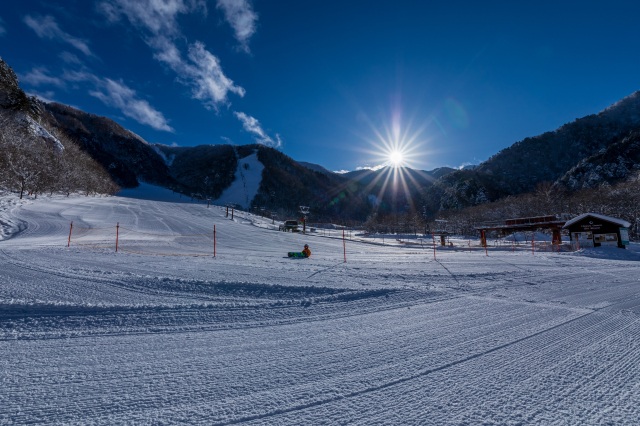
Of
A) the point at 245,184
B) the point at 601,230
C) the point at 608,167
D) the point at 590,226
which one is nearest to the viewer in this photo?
the point at 601,230

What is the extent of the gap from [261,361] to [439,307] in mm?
3259

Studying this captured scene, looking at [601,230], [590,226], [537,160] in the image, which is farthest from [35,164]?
[537,160]

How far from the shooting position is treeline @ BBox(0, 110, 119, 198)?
40.4 m

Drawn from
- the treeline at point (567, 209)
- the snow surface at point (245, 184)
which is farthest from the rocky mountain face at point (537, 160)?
the snow surface at point (245, 184)

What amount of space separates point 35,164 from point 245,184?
333 ft

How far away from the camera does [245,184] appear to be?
148125mm

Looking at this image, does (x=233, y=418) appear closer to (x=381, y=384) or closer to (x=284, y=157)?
(x=381, y=384)

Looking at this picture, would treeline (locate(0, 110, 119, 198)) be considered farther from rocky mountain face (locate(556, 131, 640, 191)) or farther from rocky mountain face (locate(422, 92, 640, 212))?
rocky mountain face (locate(556, 131, 640, 191))

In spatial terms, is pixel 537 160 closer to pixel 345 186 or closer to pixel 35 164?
pixel 345 186

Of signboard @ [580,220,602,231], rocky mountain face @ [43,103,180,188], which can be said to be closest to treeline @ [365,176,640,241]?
signboard @ [580,220,602,231]

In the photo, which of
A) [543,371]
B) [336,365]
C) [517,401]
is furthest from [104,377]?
[543,371]

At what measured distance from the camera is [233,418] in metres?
1.83

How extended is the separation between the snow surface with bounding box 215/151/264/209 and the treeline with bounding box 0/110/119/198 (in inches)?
2285

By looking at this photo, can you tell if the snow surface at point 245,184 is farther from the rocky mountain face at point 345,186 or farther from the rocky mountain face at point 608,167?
the rocky mountain face at point 608,167
